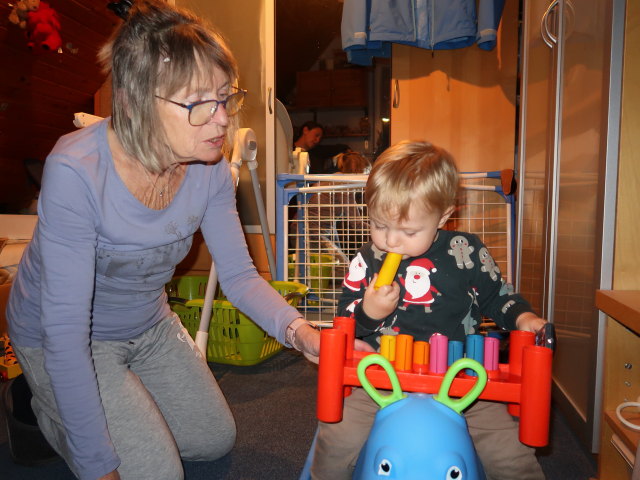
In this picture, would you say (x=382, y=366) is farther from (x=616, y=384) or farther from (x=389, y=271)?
(x=616, y=384)

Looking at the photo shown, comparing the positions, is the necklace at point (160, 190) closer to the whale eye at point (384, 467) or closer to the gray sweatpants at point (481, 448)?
the gray sweatpants at point (481, 448)

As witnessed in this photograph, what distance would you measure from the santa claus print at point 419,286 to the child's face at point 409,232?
0.08 meters

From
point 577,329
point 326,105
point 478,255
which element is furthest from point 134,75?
point 326,105

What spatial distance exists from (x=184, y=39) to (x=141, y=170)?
10.5 inches

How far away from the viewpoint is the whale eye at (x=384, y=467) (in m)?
0.57

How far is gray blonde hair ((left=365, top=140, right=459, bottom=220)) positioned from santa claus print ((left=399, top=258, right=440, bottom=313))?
132mm

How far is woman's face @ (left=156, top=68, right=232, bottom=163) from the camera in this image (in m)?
Result: 0.88

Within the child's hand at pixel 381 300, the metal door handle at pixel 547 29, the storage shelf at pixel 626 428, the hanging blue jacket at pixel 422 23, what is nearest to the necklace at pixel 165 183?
the child's hand at pixel 381 300

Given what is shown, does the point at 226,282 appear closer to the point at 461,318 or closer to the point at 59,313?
the point at 59,313

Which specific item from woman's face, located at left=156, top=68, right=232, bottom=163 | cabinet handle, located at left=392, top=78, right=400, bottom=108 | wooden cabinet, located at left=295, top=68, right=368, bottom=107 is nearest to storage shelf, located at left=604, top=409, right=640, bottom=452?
woman's face, located at left=156, top=68, right=232, bottom=163

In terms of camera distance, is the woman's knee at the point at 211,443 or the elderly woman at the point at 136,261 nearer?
the elderly woman at the point at 136,261

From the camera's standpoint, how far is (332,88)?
5.15 meters

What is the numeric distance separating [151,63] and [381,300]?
58 centimetres

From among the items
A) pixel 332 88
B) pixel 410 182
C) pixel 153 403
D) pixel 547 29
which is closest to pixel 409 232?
pixel 410 182
